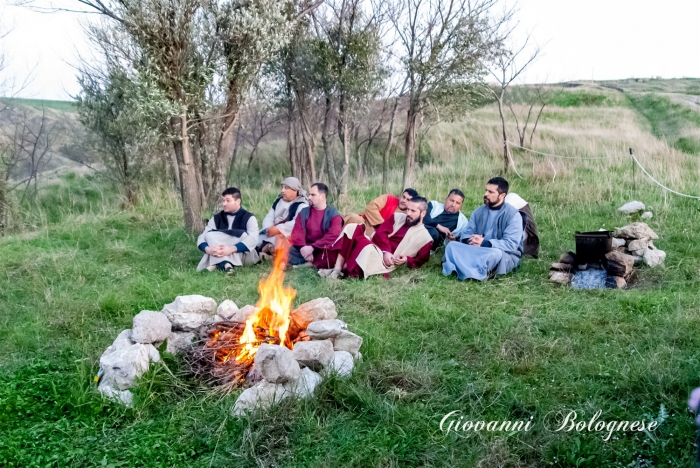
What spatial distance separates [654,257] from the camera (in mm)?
6418

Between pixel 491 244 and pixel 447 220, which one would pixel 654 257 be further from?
pixel 447 220

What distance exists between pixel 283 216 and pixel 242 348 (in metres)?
3.99

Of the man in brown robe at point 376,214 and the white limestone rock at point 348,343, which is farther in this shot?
the man in brown robe at point 376,214

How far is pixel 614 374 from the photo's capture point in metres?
3.73

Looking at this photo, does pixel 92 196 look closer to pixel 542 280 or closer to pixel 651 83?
pixel 542 280

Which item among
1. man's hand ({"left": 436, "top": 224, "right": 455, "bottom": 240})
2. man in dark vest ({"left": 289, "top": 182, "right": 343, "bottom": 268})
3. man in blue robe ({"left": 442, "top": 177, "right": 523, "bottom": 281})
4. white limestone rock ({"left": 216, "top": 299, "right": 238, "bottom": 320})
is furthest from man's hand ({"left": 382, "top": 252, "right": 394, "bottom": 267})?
white limestone rock ({"left": 216, "top": 299, "right": 238, "bottom": 320})

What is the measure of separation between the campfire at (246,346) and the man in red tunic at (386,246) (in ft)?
5.78

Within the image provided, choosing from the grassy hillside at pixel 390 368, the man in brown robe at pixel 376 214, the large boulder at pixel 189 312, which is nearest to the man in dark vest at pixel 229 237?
the grassy hillside at pixel 390 368

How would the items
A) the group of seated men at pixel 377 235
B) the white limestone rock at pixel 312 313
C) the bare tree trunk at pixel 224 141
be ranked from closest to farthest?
the white limestone rock at pixel 312 313 < the group of seated men at pixel 377 235 < the bare tree trunk at pixel 224 141

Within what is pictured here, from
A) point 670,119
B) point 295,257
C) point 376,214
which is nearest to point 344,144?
point 376,214

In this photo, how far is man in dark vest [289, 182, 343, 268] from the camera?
7086 mm

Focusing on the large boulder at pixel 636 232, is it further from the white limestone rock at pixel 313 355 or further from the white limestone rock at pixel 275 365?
the white limestone rock at pixel 275 365

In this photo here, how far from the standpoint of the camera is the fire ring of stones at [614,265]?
233 inches

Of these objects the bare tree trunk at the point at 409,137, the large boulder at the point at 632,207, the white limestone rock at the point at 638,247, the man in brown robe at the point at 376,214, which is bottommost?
the white limestone rock at the point at 638,247
